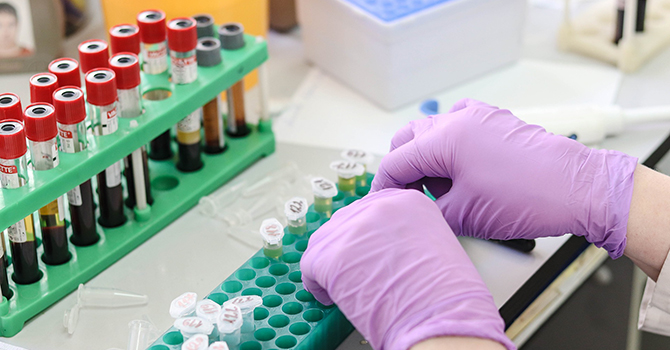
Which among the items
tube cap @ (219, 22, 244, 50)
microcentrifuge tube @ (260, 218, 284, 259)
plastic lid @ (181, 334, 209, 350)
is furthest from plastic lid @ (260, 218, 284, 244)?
tube cap @ (219, 22, 244, 50)

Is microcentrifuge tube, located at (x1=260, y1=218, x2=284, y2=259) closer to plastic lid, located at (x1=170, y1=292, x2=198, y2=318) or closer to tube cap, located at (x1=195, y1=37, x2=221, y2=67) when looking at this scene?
plastic lid, located at (x1=170, y1=292, x2=198, y2=318)

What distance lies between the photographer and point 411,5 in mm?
1537

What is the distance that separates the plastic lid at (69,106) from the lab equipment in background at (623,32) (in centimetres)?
129

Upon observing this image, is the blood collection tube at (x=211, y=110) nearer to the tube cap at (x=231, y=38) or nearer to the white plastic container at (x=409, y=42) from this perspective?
the tube cap at (x=231, y=38)

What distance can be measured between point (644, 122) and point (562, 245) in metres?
0.47

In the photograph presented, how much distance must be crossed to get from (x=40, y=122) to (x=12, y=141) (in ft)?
0.16

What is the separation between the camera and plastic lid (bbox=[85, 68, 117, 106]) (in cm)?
107

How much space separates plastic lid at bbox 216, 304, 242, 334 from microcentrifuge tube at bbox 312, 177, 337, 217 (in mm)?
301

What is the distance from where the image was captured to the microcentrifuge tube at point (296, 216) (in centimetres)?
112

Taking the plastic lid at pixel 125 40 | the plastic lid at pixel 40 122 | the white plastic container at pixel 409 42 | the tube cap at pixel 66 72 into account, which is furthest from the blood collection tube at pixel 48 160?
the white plastic container at pixel 409 42

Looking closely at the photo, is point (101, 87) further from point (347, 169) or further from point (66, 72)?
point (347, 169)

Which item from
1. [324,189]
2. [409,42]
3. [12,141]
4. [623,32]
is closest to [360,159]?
[324,189]

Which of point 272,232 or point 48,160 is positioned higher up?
point 48,160

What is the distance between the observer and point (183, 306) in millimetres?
967
